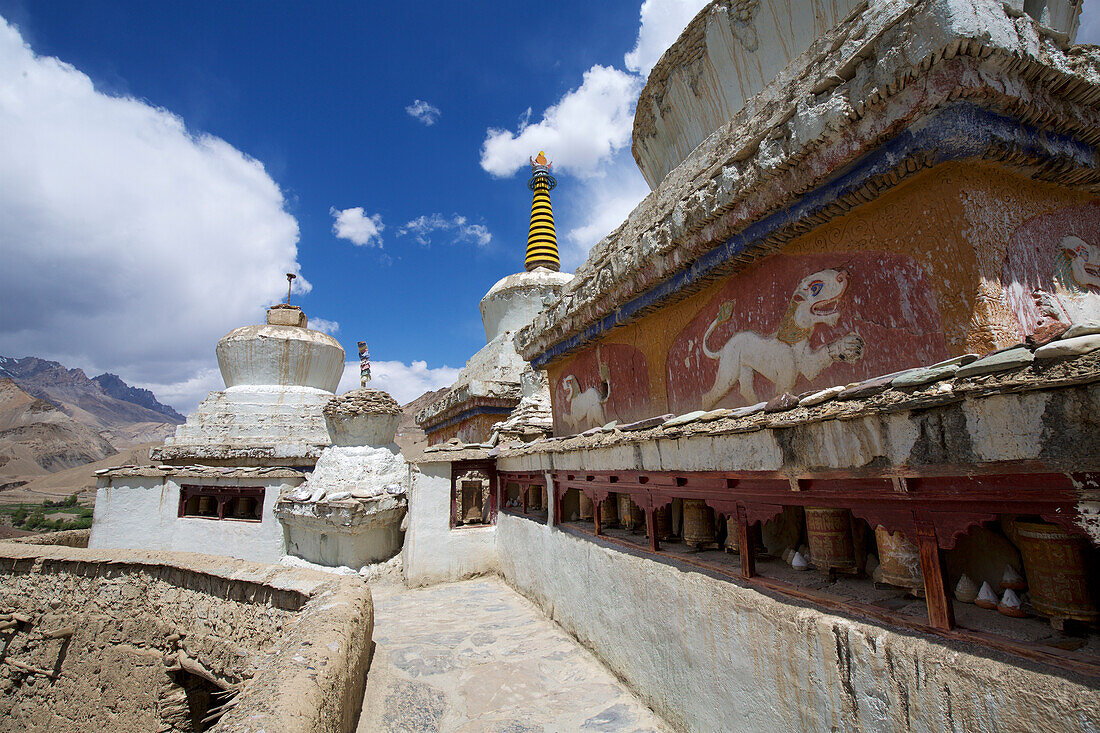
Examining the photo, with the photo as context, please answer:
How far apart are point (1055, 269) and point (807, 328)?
133 centimetres

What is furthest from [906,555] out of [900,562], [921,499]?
[921,499]

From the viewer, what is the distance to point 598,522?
16.8 ft

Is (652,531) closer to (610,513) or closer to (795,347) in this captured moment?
(610,513)

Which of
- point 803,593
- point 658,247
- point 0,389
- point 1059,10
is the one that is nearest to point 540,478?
point 658,247

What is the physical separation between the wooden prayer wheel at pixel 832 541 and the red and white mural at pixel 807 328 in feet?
2.90

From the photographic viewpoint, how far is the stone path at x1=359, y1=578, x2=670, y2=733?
4051mm

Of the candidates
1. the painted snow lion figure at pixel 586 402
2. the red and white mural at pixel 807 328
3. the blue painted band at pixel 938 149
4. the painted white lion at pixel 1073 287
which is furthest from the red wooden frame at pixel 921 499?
the painted snow lion figure at pixel 586 402

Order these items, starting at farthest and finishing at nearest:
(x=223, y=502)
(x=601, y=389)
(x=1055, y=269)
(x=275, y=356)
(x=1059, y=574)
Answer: (x=275, y=356), (x=223, y=502), (x=601, y=389), (x=1055, y=269), (x=1059, y=574)

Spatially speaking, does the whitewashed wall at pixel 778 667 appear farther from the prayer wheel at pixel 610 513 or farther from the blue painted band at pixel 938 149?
the blue painted band at pixel 938 149

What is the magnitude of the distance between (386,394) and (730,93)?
7.12 metres

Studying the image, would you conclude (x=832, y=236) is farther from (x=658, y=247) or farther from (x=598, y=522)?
(x=598, y=522)

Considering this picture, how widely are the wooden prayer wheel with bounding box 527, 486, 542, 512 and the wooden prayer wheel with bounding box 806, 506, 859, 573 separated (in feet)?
17.1

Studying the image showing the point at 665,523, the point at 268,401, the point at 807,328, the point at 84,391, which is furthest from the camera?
the point at 84,391

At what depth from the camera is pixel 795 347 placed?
149 inches
